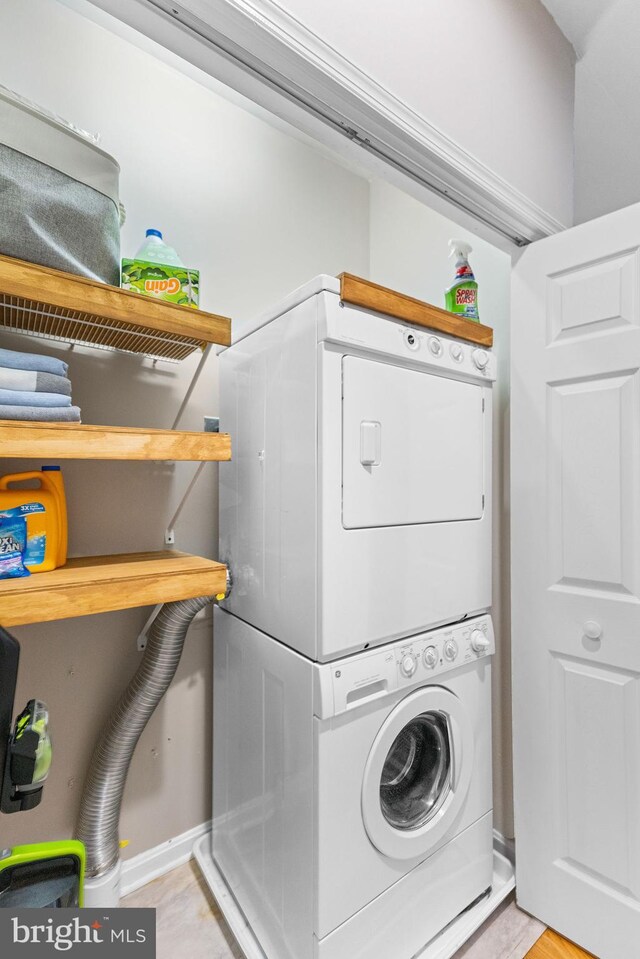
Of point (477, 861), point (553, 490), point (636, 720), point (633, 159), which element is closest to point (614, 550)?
point (553, 490)

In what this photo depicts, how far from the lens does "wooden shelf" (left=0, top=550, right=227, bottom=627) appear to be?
1.00 metres

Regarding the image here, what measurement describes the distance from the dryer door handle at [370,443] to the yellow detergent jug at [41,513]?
80cm

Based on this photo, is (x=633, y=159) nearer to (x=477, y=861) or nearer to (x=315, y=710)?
(x=315, y=710)

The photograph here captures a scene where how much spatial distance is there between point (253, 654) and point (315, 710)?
357 mm

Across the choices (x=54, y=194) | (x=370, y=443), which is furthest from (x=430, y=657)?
(x=54, y=194)

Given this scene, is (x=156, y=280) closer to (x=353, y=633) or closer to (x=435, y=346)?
(x=435, y=346)

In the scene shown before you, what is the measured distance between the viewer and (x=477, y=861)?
1.54m

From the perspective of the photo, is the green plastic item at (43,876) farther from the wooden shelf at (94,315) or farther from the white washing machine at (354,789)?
the wooden shelf at (94,315)

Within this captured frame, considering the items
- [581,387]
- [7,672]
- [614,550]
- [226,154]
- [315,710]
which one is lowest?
[315,710]

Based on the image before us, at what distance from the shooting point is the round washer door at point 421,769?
129 cm

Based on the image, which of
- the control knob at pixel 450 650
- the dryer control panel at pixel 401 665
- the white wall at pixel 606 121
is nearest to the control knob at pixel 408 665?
the dryer control panel at pixel 401 665

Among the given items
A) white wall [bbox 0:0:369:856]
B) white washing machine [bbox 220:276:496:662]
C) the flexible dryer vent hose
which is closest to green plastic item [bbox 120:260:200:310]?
white washing machine [bbox 220:276:496:662]

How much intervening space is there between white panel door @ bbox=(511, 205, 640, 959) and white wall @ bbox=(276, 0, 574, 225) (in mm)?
299

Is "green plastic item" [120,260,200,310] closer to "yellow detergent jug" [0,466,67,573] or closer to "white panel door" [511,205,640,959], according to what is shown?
"yellow detergent jug" [0,466,67,573]
